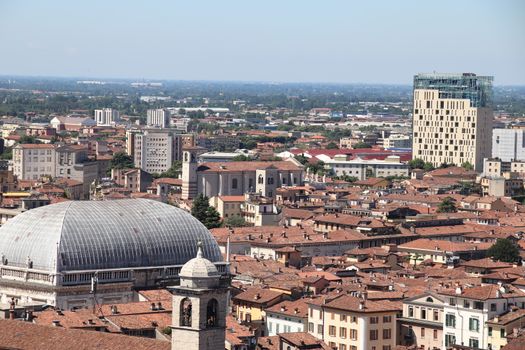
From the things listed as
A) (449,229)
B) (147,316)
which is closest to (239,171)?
(449,229)

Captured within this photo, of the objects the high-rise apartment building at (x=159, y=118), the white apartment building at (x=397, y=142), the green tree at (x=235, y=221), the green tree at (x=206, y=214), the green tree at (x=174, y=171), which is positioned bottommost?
the high-rise apartment building at (x=159, y=118)

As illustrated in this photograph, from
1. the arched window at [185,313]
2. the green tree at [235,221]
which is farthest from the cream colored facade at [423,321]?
the green tree at [235,221]

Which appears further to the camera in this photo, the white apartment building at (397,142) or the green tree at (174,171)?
the white apartment building at (397,142)

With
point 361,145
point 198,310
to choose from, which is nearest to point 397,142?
point 361,145

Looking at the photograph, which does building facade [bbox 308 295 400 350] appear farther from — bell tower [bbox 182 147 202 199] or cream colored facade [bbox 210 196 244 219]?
bell tower [bbox 182 147 202 199]

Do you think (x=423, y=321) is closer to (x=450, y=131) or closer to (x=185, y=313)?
(x=185, y=313)

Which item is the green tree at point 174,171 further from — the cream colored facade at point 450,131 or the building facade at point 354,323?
the building facade at point 354,323

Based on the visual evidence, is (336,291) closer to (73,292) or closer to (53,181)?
(73,292)
